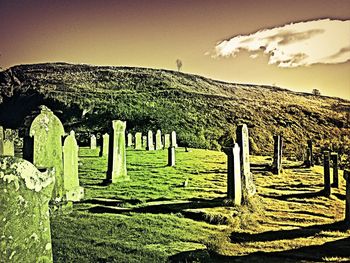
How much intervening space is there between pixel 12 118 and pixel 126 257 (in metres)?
51.7

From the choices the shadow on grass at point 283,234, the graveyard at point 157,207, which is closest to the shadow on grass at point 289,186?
the graveyard at point 157,207

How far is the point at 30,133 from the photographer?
8.59m

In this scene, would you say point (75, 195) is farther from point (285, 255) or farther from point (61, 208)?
point (285, 255)

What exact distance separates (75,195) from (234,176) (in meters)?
4.24

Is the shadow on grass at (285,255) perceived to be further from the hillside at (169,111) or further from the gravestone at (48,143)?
the hillside at (169,111)

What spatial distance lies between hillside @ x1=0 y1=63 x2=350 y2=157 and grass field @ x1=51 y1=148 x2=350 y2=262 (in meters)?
21.2

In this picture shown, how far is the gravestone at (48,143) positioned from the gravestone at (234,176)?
428 centimetres

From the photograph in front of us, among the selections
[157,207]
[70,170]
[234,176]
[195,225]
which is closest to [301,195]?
[234,176]

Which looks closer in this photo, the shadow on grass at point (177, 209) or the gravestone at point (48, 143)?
the shadow on grass at point (177, 209)

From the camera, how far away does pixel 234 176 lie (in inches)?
394

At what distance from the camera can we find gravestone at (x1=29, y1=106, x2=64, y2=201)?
8730mm

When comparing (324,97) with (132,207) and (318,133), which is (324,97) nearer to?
(318,133)

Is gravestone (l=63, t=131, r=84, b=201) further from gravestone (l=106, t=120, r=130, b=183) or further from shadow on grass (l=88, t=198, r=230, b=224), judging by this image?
gravestone (l=106, t=120, r=130, b=183)

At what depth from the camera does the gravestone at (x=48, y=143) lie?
8.73 m
